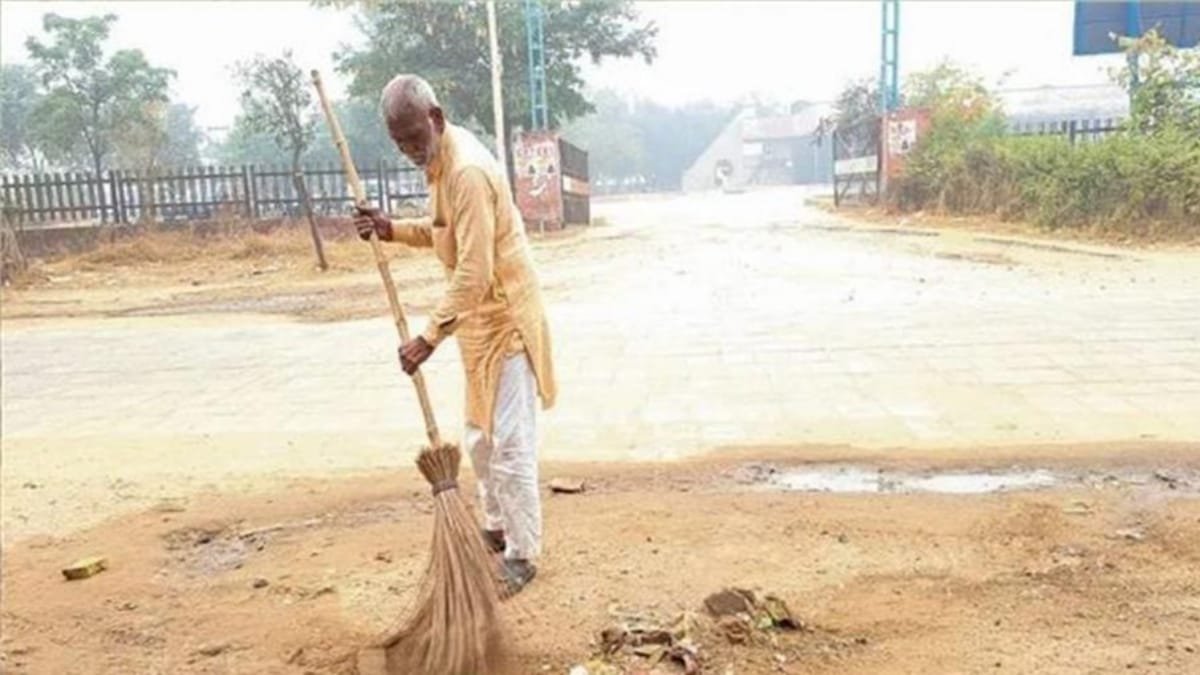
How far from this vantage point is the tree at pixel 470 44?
6.62 metres

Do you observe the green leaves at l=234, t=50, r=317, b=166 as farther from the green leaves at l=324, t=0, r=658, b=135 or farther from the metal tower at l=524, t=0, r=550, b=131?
the metal tower at l=524, t=0, r=550, b=131

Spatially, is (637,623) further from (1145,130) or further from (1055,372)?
(1055,372)

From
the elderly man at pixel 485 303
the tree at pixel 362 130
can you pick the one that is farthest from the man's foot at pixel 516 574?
the tree at pixel 362 130

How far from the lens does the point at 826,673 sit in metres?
2.55

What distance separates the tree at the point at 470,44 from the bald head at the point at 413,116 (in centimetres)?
245

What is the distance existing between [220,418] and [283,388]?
29.4 inches

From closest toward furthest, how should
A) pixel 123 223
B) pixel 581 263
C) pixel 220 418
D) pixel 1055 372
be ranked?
pixel 1055 372 → pixel 220 418 → pixel 123 223 → pixel 581 263

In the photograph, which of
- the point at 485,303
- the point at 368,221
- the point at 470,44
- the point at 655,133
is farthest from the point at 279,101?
the point at 485,303

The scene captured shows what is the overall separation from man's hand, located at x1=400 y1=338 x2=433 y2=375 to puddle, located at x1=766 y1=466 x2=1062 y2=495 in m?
1.92

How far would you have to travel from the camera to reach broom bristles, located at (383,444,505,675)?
8.59ft

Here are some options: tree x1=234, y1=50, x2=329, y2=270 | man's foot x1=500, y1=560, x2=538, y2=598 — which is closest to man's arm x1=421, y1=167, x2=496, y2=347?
man's foot x1=500, y1=560, x2=538, y2=598

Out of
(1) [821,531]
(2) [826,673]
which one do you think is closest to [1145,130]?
(1) [821,531]

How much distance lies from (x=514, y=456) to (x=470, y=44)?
5833 mm

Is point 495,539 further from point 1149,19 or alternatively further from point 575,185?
point 575,185
